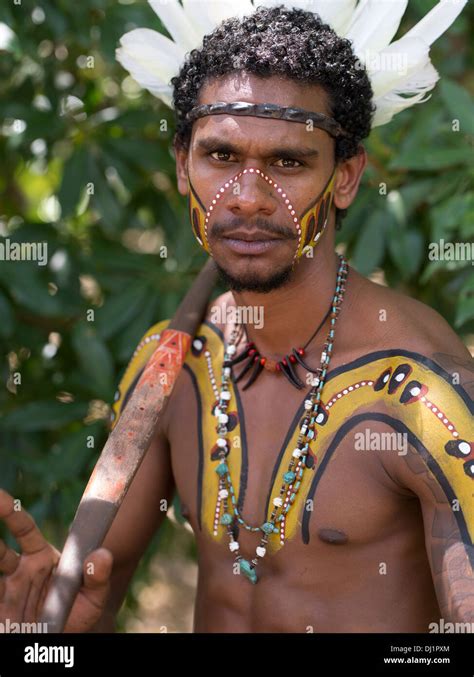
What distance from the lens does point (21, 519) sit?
1.85 m

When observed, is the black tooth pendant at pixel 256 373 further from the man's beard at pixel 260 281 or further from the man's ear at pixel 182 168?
the man's ear at pixel 182 168

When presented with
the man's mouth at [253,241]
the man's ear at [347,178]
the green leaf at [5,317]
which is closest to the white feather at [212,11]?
the man's ear at [347,178]

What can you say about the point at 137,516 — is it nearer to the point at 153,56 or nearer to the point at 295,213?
the point at 295,213

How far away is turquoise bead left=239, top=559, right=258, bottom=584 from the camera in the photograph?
205 centimetres

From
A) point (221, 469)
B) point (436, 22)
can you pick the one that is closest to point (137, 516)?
point (221, 469)

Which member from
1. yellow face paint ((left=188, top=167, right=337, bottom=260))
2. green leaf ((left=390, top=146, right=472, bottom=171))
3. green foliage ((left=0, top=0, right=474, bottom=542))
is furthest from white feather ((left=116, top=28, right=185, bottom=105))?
A: green leaf ((left=390, top=146, right=472, bottom=171))

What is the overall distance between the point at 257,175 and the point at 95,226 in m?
1.39

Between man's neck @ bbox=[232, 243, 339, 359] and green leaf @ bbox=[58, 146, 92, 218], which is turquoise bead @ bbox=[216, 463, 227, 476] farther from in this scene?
green leaf @ bbox=[58, 146, 92, 218]

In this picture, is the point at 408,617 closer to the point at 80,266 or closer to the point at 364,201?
the point at 364,201

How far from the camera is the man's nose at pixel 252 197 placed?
1.92 m

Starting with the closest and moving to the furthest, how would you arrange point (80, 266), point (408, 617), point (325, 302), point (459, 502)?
1. point (459, 502)
2. point (408, 617)
3. point (325, 302)
4. point (80, 266)

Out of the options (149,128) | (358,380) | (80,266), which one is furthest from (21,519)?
(149,128)

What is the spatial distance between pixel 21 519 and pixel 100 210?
4.51 feet

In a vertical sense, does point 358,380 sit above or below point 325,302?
below
